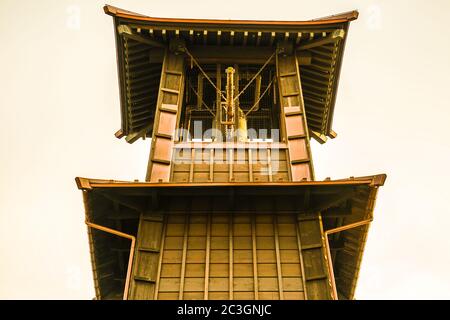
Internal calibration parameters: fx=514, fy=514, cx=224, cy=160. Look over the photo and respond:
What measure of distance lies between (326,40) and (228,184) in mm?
5482

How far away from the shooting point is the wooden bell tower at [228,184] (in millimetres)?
9781

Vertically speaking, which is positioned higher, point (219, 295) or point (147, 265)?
point (147, 265)

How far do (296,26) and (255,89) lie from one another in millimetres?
2402

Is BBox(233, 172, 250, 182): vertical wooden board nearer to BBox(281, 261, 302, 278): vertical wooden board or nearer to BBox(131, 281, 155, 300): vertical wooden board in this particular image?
BBox(281, 261, 302, 278): vertical wooden board

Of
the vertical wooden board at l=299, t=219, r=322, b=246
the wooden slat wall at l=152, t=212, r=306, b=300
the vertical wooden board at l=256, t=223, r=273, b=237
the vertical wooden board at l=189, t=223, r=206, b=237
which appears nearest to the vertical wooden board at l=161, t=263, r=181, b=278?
the wooden slat wall at l=152, t=212, r=306, b=300

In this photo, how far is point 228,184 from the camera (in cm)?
999

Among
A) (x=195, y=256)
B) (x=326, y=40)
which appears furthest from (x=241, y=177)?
(x=326, y=40)

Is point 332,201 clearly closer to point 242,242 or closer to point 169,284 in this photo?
point 242,242

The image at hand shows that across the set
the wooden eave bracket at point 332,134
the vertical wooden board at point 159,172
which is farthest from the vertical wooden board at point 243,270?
the wooden eave bracket at point 332,134

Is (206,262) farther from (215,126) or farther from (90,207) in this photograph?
(215,126)

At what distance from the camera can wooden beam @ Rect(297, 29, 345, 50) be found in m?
13.1

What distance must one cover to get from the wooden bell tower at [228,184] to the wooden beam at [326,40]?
32mm

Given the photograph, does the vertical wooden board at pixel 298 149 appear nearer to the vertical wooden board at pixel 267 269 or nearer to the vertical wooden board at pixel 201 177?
the vertical wooden board at pixel 201 177

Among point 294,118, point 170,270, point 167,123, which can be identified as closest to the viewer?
point 170,270
